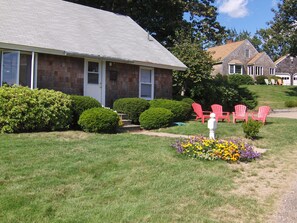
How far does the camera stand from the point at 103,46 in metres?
16.0

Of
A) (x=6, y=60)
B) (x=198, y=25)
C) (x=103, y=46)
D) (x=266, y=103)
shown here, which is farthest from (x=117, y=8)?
(x=6, y=60)

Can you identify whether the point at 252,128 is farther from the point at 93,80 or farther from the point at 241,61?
the point at 241,61

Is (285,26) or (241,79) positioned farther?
(241,79)

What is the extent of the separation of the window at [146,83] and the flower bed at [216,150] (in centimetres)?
931

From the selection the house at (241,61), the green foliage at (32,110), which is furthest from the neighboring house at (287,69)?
the green foliage at (32,110)

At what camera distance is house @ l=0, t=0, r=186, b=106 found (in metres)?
13.0

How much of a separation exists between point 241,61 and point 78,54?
129 feet

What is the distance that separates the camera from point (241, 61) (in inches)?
1937

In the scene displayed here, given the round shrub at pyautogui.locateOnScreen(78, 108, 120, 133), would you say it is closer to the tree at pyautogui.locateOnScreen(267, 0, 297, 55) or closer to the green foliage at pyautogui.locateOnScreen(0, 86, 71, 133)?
the green foliage at pyautogui.locateOnScreen(0, 86, 71, 133)

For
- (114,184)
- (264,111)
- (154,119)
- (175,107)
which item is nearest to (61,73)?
(154,119)

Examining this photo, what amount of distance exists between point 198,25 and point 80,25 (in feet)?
47.5

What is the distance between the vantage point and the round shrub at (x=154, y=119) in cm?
1334

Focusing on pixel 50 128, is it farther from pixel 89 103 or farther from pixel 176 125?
pixel 176 125

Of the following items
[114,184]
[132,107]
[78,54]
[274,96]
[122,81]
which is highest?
[78,54]
